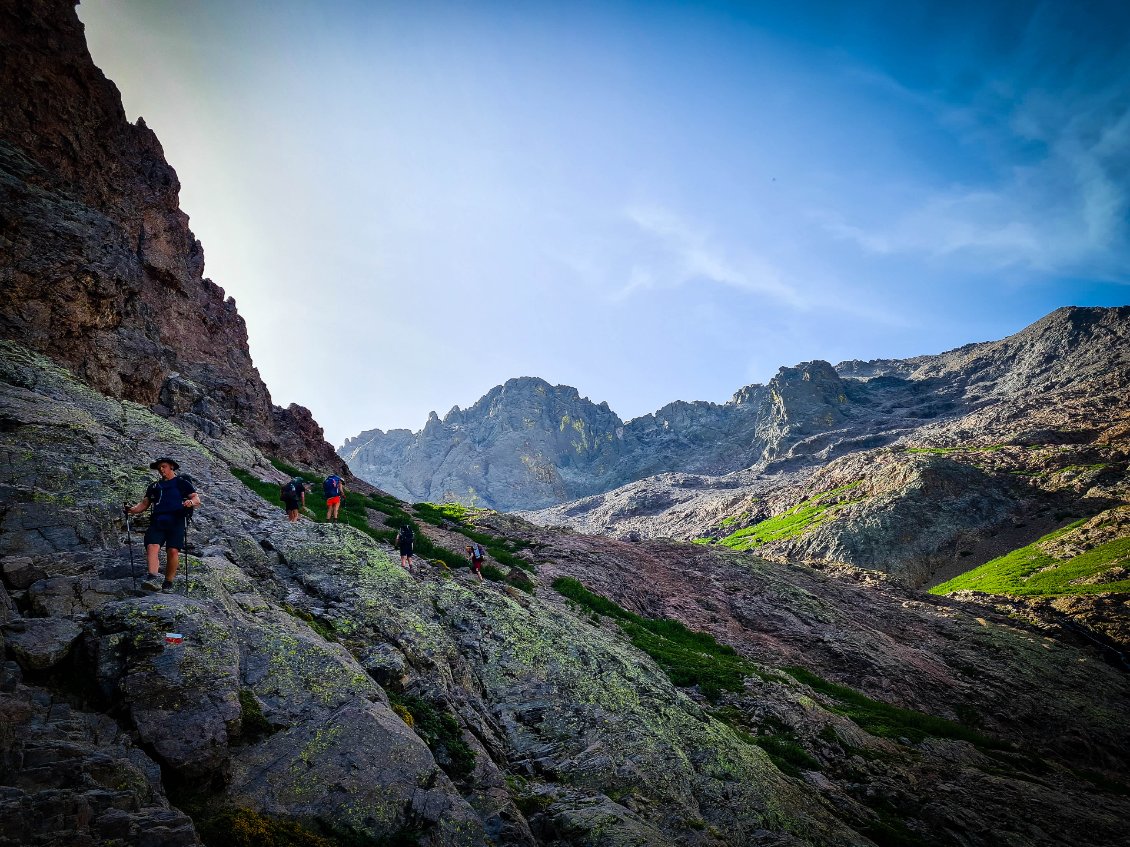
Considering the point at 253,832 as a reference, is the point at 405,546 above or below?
above

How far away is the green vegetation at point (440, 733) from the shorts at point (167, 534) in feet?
19.6

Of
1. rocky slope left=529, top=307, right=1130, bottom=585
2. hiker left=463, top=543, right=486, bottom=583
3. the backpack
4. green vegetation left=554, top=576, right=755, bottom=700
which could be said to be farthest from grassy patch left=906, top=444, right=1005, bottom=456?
the backpack

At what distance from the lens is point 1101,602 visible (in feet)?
199

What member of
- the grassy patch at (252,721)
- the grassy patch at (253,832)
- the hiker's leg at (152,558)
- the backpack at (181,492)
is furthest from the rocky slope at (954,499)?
the hiker's leg at (152,558)

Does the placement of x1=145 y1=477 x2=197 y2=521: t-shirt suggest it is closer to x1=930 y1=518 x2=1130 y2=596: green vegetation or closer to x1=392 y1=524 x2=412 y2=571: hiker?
x1=392 y1=524 x2=412 y2=571: hiker

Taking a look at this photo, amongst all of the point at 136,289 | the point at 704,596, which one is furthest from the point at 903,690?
the point at 136,289

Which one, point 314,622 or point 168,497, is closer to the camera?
point 168,497

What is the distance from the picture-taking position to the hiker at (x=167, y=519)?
34.2ft

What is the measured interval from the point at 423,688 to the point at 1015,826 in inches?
782

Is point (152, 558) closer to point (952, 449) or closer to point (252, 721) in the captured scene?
point (252, 721)

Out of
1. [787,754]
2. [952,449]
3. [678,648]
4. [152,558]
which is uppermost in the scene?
[952,449]

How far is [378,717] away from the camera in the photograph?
31.2 ft

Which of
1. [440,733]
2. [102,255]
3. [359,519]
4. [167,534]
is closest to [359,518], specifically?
[359,519]

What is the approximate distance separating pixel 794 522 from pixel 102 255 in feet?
487
